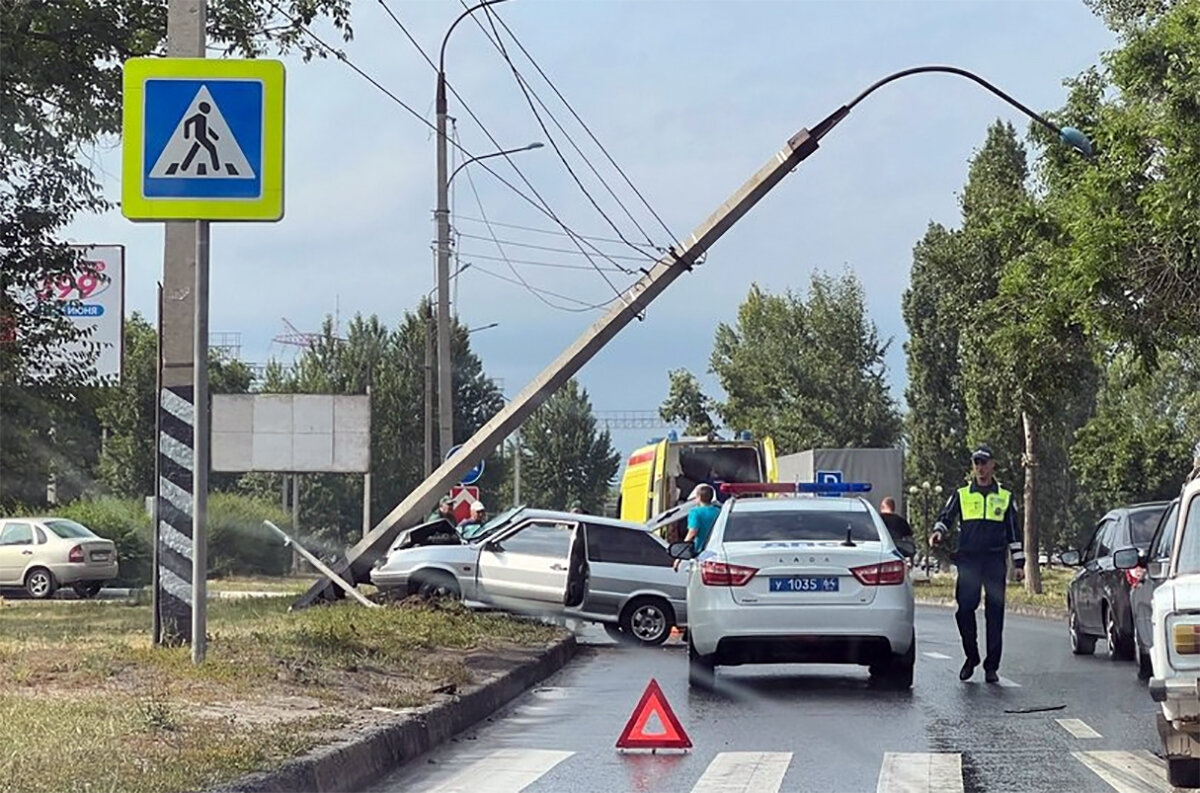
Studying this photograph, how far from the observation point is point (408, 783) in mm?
9477

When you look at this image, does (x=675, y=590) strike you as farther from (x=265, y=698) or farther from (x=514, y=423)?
(x=265, y=698)

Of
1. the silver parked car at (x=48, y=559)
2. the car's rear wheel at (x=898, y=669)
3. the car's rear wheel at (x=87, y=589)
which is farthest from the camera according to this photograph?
the car's rear wheel at (x=87, y=589)

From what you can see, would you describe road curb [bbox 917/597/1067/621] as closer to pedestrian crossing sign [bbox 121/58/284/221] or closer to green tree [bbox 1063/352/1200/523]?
pedestrian crossing sign [bbox 121/58/284/221]

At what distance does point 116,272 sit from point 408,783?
2724cm

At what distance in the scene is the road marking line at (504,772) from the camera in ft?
30.4

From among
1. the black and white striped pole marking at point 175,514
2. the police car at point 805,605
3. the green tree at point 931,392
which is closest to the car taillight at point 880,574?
the police car at point 805,605

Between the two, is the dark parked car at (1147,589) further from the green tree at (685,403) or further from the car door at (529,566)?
the green tree at (685,403)

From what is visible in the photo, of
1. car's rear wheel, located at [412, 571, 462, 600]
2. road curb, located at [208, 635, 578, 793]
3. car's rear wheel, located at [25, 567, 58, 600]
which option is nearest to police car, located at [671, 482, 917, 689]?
road curb, located at [208, 635, 578, 793]

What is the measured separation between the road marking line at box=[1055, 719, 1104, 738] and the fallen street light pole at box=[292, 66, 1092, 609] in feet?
39.0

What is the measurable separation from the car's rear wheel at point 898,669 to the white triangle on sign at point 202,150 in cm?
631

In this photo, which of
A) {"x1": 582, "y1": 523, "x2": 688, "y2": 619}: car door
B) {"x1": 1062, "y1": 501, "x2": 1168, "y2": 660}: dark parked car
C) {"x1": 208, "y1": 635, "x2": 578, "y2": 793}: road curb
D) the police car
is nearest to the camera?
{"x1": 208, "y1": 635, "x2": 578, "y2": 793}: road curb

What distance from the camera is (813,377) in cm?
8231

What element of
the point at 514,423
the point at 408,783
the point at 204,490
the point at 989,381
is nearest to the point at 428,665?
the point at 204,490

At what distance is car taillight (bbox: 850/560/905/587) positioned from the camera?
14.2 m
